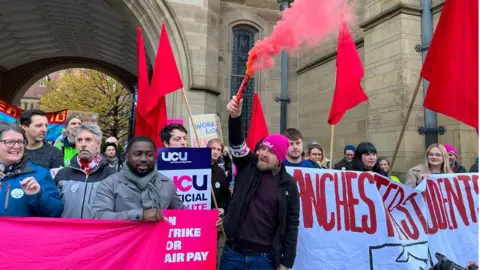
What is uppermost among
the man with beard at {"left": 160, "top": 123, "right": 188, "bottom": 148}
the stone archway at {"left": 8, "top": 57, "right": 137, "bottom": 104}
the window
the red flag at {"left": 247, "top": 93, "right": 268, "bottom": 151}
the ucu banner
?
the stone archway at {"left": 8, "top": 57, "right": 137, "bottom": 104}

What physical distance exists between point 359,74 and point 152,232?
350 centimetres

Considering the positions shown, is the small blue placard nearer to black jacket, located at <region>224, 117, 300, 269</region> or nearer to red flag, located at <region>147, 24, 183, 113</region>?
black jacket, located at <region>224, 117, 300, 269</region>

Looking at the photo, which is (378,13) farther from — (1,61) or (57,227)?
(1,61)

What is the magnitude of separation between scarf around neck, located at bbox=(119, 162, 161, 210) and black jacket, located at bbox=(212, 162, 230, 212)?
4.28 feet

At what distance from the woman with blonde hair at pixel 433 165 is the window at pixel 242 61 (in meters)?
6.94

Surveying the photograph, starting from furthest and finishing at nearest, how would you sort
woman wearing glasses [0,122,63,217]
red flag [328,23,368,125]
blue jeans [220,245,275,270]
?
red flag [328,23,368,125] → blue jeans [220,245,275,270] → woman wearing glasses [0,122,63,217]

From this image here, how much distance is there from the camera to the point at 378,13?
746 cm

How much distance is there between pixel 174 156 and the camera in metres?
3.23

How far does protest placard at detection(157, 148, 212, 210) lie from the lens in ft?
10.6

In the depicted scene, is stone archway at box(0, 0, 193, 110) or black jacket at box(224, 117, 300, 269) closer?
black jacket at box(224, 117, 300, 269)

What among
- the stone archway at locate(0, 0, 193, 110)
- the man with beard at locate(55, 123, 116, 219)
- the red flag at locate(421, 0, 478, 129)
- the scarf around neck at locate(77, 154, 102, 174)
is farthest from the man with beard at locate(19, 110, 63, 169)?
the stone archway at locate(0, 0, 193, 110)

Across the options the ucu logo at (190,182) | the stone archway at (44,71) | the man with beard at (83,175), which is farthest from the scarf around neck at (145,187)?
the stone archway at (44,71)

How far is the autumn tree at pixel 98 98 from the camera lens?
26.0 meters

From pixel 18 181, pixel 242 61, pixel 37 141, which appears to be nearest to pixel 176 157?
pixel 18 181
